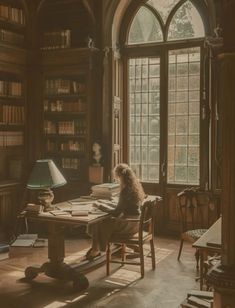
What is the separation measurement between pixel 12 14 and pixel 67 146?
2.23 m

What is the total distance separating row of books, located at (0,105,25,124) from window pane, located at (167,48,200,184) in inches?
92.2

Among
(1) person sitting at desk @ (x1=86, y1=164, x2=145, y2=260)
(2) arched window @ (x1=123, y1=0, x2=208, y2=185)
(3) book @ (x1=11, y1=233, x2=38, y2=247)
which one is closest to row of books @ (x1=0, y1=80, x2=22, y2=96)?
(2) arched window @ (x1=123, y1=0, x2=208, y2=185)

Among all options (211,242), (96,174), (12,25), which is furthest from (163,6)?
(211,242)

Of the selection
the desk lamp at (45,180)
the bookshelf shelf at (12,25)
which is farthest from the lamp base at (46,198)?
the bookshelf shelf at (12,25)

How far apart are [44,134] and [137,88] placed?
166 cm

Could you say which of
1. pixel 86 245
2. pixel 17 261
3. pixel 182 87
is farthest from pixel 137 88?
pixel 17 261

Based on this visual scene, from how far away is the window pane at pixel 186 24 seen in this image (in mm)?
7102

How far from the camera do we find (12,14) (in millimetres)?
7512

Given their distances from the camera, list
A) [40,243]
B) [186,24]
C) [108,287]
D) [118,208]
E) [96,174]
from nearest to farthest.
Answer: [108,287] < [118,208] < [40,243] < [186,24] < [96,174]

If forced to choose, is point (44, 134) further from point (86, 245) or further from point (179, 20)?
point (179, 20)

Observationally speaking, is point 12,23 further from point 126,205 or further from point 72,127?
point 126,205

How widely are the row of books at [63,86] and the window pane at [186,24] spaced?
1.58 metres

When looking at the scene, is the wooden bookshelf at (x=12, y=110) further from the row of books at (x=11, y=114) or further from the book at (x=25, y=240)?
the book at (x=25, y=240)

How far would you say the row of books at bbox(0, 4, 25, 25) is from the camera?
7.36m
